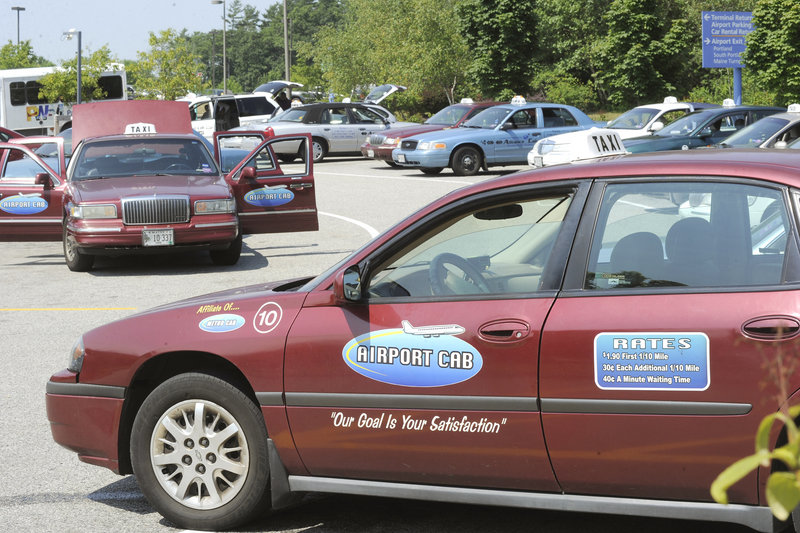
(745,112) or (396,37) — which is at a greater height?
(396,37)

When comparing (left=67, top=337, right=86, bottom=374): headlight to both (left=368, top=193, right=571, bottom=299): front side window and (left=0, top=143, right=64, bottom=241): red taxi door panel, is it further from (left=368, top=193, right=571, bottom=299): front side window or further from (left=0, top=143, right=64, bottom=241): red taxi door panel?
(left=0, top=143, right=64, bottom=241): red taxi door panel

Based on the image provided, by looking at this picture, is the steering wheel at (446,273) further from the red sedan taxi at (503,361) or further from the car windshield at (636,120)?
the car windshield at (636,120)

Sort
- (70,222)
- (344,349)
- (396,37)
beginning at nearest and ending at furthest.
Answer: (344,349), (70,222), (396,37)

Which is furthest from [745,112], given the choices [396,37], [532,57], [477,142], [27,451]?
[396,37]

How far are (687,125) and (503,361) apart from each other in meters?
17.2

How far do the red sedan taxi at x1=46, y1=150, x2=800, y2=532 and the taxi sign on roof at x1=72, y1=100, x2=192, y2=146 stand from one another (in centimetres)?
954

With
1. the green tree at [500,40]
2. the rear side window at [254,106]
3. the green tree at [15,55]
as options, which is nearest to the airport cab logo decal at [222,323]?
the rear side window at [254,106]

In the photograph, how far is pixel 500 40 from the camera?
44125 mm

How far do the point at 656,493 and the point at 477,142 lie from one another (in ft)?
68.1

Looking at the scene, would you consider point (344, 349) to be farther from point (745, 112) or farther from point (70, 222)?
point (745, 112)

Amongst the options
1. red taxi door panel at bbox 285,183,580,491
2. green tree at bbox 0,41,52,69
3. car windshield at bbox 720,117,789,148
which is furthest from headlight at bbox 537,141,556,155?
green tree at bbox 0,41,52,69

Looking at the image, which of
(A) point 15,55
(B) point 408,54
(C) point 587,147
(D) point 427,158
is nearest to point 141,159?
(C) point 587,147

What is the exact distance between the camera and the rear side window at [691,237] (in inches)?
145

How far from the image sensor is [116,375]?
4.51m
